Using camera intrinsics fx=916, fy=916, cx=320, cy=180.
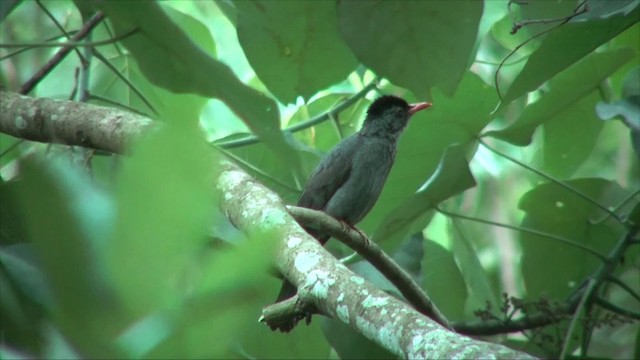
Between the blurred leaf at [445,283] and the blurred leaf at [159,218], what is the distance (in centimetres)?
298

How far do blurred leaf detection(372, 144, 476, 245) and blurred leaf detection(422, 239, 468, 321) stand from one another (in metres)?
0.54

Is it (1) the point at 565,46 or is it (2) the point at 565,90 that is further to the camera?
(2) the point at 565,90

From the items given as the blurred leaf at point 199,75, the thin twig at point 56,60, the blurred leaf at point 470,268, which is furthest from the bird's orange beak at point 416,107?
the blurred leaf at point 199,75

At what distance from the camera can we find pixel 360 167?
4.14m

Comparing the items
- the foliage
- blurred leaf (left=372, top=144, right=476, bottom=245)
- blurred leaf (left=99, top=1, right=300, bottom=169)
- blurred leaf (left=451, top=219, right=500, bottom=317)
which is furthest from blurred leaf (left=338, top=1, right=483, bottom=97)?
blurred leaf (left=451, top=219, right=500, bottom=317)

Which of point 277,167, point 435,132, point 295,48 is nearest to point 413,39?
point 295,48

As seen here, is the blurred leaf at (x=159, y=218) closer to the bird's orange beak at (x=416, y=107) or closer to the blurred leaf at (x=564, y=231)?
the blurred leaf at (x=564, y=231)

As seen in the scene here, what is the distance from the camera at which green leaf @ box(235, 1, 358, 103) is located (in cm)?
275

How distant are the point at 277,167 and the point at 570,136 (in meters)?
1.13

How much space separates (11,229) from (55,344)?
1.03 metres

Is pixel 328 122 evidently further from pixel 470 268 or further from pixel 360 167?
pixel 470 268

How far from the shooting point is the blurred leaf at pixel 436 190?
2.84 meters

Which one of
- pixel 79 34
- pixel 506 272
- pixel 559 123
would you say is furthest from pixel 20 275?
pixel 506 272

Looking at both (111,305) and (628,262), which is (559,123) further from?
(111,305)
